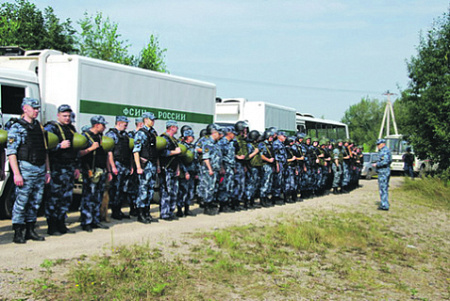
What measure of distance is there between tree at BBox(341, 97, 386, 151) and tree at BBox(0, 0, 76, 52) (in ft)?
188

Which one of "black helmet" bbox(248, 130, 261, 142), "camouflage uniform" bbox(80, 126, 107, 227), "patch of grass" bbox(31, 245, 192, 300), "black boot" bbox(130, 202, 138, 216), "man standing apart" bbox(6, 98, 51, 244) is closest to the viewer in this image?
"patch of grass" bbox(31, 245, 192, 300)

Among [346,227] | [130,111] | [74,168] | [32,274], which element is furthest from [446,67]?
[32,274]

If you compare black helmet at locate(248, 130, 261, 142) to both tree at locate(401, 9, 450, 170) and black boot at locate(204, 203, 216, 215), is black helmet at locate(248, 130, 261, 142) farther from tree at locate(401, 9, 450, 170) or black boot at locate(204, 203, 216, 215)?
tree at locate(401, 9, 450, 170)

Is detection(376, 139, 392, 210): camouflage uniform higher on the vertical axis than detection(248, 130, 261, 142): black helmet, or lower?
lower

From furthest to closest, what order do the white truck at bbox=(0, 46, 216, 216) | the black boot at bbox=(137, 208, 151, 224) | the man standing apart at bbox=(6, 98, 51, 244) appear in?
the black boot at bbox=(137, 208, 151, 224)
the white truck at bbox=(0, 46, 216, 216)
the man standing apart at bbox=(6, 98, 51, 244)

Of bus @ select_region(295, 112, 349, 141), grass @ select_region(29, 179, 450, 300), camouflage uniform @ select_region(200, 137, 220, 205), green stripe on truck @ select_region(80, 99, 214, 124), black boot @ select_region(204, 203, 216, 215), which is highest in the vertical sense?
bus @ select_region(295, 112, 349, 141)

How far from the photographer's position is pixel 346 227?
9.65 meters

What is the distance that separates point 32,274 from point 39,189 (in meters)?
1.80

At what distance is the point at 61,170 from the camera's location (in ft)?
24.5

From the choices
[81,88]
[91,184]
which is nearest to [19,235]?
[91,184]

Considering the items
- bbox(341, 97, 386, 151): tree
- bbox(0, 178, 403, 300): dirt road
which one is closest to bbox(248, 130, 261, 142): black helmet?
bbox(0, 178, 403, 300): dirt road

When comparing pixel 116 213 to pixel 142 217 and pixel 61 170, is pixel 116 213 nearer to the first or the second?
pixel 142 217

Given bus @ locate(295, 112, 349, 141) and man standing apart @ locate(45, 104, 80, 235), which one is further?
bus @ locate(295, 112, 349, 141)

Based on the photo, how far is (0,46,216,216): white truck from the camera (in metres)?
8.93
